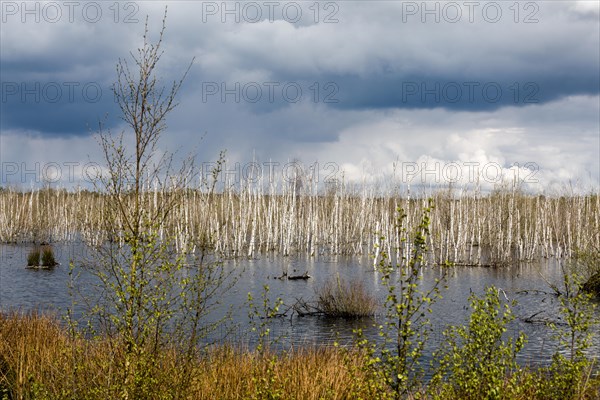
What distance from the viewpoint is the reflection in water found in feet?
57.3

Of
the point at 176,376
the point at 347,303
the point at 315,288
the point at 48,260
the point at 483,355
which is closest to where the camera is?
the point at 483,355

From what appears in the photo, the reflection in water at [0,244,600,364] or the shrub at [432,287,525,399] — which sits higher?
the shrub at [432,287,525,399]

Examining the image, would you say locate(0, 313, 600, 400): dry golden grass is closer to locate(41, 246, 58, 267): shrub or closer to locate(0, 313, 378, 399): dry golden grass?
locate(0, 313, 378, 399): dry golden grass

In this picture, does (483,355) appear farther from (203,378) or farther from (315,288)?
(315,288)

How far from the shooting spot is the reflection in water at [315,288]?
17.5 meters

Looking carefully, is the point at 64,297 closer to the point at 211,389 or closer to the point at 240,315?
the point at 240,315

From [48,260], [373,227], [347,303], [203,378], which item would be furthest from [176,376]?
[373,227]

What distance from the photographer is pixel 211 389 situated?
25.7 feet

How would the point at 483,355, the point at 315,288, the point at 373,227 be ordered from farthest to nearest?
the point at 373,227
the point at 315,288
the point at 483,355

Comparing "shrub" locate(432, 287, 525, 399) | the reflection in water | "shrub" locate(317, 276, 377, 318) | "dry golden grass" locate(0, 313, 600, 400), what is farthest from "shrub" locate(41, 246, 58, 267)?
"shrub" locate(432, 287, 525, 399)

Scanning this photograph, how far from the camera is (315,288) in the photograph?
82.0 feet

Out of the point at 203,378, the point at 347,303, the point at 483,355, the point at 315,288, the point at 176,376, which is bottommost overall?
the point at 347,303

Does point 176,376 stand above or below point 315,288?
above

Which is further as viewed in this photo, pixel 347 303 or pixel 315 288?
pixel 315 288
